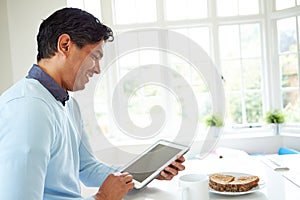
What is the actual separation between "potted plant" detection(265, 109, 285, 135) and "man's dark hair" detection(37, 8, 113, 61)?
2.68m

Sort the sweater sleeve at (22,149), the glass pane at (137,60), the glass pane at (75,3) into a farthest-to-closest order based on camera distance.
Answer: the glass pane at (137,60), the glass pane at (75,3), the sweater sleeve at (22,149)

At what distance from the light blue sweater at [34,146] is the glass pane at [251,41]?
2.84m

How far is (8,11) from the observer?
2.18 m

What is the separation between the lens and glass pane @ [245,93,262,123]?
11.1 feet

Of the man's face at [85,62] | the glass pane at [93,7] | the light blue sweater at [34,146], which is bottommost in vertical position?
the light blue sweater at [34,146]

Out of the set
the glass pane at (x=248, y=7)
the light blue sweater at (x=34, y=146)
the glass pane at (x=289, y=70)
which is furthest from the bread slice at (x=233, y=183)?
the glass pane at (x=248, y=7)

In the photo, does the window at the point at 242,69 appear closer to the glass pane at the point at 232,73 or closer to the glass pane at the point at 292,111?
the glass pane at the point at 232,73

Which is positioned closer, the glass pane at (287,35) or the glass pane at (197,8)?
the glass pane at (287,35)

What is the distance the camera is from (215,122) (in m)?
3.06

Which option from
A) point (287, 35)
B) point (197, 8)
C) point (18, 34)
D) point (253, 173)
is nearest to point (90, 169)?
point (253, 173)

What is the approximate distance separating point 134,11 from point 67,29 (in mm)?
2602

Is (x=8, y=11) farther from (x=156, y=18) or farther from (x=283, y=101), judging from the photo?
(x=283, y=101)

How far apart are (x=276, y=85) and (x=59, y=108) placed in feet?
9.69

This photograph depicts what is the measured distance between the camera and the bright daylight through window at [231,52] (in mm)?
3256
